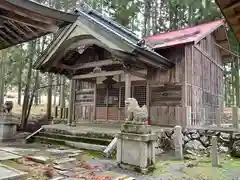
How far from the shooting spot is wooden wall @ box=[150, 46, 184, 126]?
33.0 ft

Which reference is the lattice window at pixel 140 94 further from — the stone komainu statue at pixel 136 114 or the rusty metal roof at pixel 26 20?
the rusty metal roof at pixel 26 20

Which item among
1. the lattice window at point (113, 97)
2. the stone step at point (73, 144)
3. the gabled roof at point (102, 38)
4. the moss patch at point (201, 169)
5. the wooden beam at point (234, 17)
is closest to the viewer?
the wooden beam at point (234, 17)

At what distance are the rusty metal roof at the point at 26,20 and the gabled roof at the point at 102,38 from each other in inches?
167

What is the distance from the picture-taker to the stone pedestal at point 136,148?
5469 mm

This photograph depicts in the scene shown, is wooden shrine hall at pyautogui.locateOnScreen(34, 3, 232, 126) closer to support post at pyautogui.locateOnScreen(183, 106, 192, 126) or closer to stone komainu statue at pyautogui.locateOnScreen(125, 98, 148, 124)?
support post at pyautogui.locateOnScreen(183, 106, 192, 126)

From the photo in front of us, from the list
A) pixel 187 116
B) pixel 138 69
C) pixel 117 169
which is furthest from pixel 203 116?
pixel 117 169

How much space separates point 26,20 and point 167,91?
8029mm

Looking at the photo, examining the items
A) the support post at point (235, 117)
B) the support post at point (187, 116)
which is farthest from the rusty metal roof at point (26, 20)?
the support post at point (187, 116)

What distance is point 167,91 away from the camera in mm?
10477

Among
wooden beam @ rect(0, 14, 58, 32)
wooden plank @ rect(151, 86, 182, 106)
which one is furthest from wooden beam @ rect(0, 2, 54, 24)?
wooden plank @ rect(151, 86, 182, 106)

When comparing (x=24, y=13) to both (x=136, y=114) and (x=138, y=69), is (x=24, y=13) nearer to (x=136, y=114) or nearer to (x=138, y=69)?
(x=136, y=114)

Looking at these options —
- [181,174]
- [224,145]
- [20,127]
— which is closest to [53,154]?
[181,174]

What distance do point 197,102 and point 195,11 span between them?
10752 millimetres

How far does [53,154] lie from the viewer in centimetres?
691
